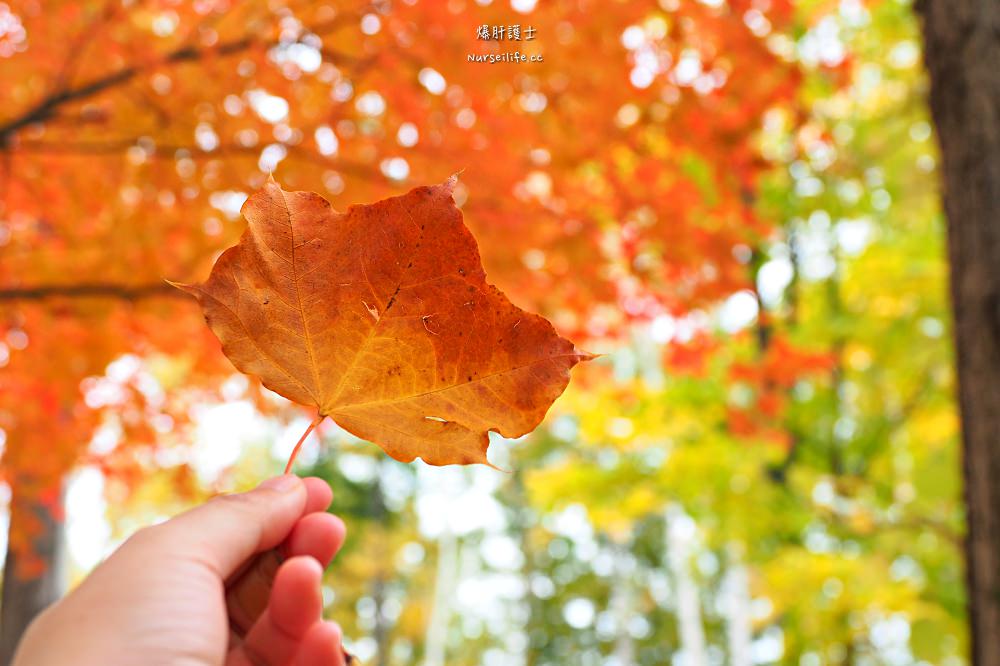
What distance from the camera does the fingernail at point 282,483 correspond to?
1.70ft

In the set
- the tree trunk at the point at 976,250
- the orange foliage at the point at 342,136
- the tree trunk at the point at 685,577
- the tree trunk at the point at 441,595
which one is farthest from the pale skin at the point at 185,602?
the tree trunk at the point at 441,595

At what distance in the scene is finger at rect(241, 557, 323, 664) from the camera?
448 mm

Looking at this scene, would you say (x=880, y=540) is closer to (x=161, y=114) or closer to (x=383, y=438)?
(x=161, y=114)

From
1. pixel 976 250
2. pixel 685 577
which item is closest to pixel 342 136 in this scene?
pixel 976 250

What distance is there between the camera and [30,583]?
368 centimetres

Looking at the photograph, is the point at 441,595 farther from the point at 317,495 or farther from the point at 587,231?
the point at 317,495

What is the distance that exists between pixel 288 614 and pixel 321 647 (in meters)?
0.03

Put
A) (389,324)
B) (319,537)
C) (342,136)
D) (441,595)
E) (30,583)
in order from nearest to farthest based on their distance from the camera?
1. (389,324)
2. (319,537)
3. (342,136)
4. (30,583)
5. (441,595)

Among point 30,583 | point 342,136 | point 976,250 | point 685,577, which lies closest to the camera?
point 976,250

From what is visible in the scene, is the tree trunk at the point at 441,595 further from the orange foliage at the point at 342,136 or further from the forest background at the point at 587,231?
the orange foliage at the point at 342,136

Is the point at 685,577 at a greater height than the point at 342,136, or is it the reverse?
the point at 342,136

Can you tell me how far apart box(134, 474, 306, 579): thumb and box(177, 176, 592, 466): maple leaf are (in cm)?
10

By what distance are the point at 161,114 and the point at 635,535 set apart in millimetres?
13172

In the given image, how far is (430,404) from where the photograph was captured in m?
0.42
